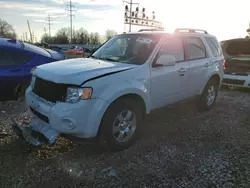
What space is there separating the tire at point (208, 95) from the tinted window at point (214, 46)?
2.20ft

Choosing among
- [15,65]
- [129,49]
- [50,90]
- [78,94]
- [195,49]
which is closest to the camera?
[78,94]

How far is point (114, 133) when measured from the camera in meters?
3.78

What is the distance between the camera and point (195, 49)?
17.6ft

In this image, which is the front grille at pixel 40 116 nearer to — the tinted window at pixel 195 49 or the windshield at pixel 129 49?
the windshield at pixel 129 49

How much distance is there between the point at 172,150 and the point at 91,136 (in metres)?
1.36

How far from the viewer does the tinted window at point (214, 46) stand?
19.5 feet

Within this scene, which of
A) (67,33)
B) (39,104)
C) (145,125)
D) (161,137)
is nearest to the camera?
(39,104)

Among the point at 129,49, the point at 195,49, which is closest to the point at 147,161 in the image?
the point at 129,49

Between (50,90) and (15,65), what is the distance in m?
2.71

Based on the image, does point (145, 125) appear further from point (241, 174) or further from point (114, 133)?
point (241, 174)

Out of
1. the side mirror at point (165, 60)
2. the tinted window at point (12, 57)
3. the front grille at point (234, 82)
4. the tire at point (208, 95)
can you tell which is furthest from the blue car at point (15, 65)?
the front grille at point (234, 82)

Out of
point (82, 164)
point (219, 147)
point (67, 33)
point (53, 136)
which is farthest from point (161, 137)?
point (67, 33)

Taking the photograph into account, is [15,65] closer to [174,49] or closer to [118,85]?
[118,85]

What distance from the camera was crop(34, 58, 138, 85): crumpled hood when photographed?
340 cm
